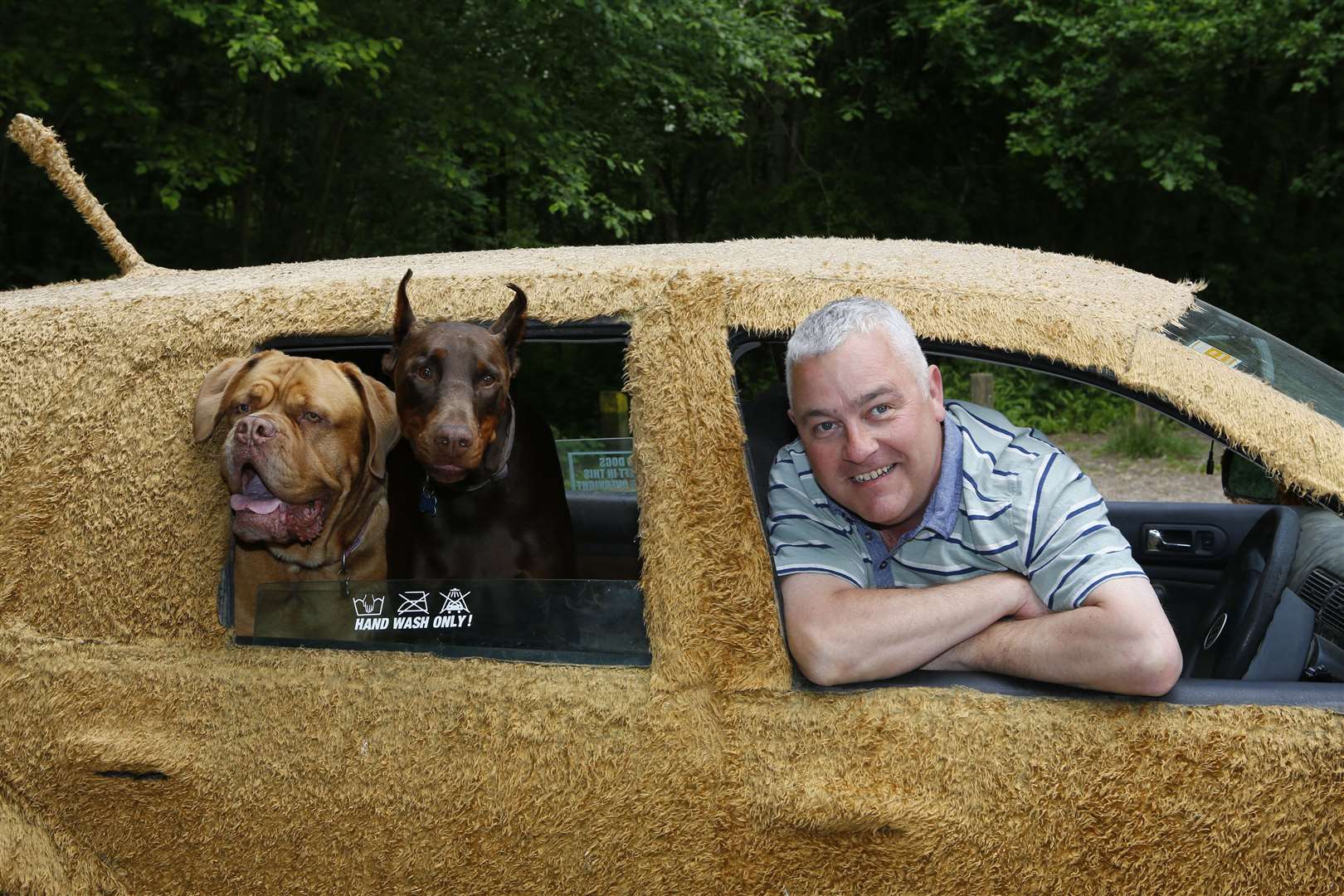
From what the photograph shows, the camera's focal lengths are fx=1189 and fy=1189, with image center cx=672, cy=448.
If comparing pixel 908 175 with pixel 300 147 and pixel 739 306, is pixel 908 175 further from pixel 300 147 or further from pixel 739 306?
pixel 739 306

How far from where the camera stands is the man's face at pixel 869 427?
2.00 metres

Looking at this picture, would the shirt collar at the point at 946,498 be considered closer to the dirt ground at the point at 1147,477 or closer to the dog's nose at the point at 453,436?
the dog's nose at the point at 453,436

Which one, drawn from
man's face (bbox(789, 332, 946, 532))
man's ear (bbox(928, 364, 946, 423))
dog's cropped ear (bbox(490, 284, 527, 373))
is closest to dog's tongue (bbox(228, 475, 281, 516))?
dog's cropped ear (bbox(490, 284, 527, 373))

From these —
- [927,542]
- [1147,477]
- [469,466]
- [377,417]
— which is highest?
[377,417]

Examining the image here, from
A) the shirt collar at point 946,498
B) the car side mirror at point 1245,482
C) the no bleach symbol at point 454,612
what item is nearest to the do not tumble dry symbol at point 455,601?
the no bleach symbol at point 454,612

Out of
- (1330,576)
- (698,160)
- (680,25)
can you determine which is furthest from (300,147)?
(1330,576)

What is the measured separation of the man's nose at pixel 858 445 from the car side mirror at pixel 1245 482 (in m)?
1.31

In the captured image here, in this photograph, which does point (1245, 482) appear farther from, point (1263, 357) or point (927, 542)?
point (927, 542)

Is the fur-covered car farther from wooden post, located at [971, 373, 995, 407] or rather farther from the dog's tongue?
wooden post, located at [971, 373, 995, 407]

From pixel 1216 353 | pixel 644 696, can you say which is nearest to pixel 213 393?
pixel 644 696

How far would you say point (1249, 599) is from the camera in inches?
86.8

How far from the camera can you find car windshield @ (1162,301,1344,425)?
2109 mm

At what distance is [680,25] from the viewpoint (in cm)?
1061

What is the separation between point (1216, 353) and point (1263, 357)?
0.17m
